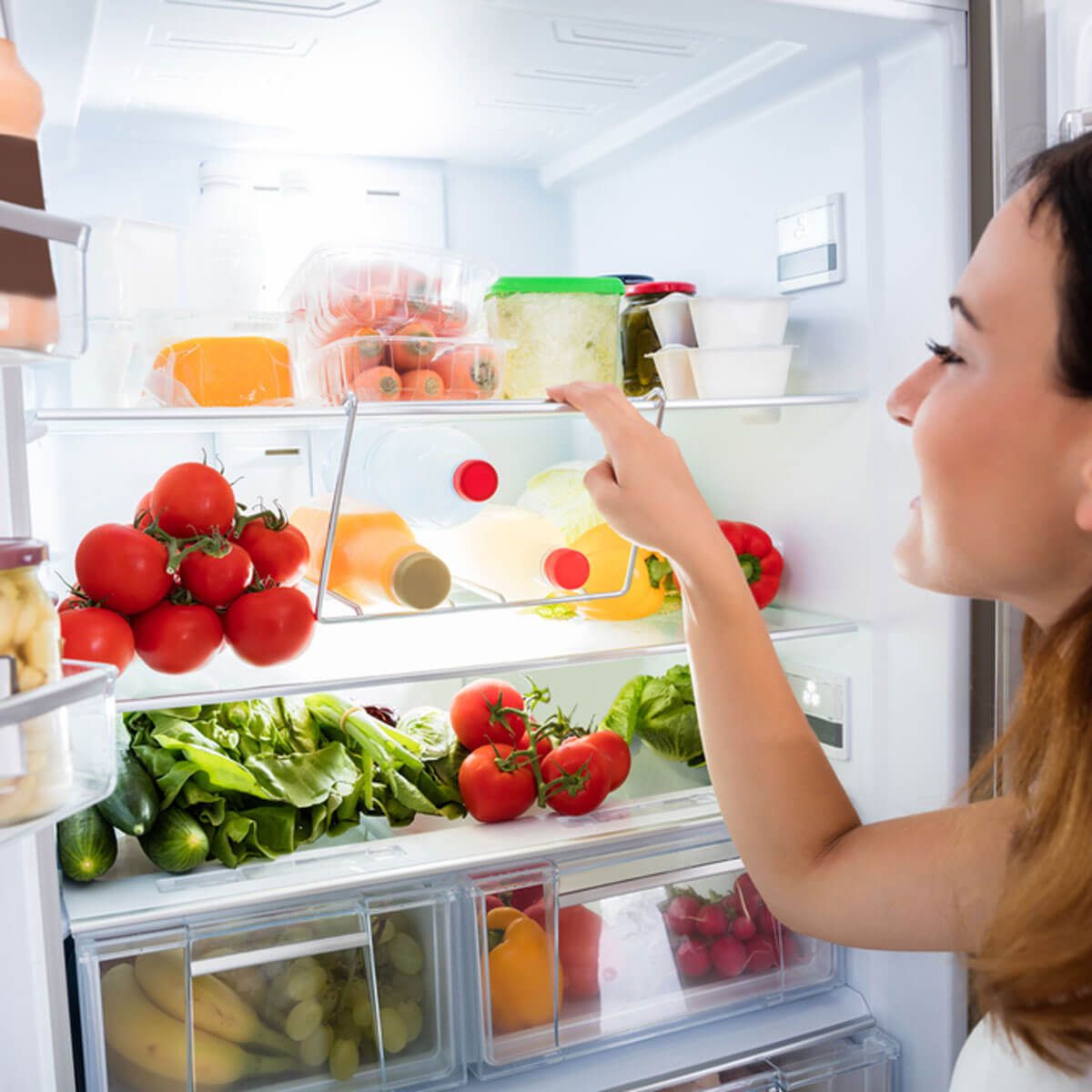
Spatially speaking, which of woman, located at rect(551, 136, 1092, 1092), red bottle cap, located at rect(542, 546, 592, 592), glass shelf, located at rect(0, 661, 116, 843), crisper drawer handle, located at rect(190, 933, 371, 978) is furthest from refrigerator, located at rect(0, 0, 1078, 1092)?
glass shelf, located at rect(0, 661, 116, 843)

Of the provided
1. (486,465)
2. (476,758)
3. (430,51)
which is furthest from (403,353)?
(476,758)

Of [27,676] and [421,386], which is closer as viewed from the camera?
[27,676]

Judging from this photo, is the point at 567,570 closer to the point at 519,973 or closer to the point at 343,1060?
the point at 519,973

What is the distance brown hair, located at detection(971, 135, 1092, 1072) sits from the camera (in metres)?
0.71

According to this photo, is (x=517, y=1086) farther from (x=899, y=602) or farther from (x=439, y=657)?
(x=899, y=602)

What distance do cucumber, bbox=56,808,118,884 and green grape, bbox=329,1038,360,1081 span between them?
1.09ft

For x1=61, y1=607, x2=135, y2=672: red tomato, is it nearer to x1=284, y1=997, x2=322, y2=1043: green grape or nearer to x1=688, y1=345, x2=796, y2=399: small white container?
x1=284, y1=997, x2=322, y2=1043: green grape

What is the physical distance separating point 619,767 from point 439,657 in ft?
0.98

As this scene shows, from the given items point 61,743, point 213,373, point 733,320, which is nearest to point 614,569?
point 733,320

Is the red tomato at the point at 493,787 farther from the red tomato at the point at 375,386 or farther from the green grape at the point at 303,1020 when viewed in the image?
the red tomato at the point at 375,386

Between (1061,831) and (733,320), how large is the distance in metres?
0.79

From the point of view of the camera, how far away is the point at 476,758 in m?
1.40

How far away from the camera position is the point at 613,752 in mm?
1458

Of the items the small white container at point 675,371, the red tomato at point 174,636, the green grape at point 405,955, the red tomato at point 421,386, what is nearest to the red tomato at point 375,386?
the red tomato at point 421,386
